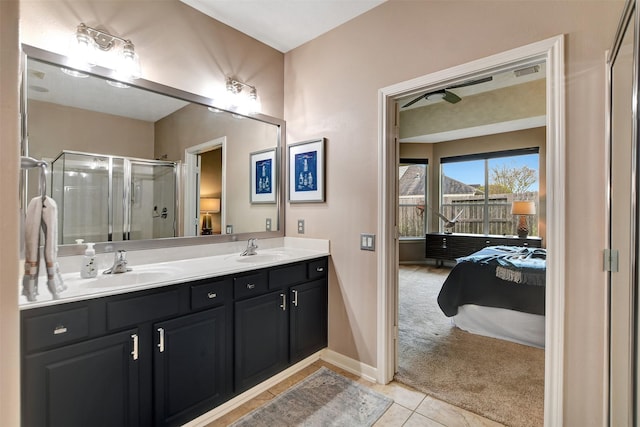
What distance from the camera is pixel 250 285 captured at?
1938 mm

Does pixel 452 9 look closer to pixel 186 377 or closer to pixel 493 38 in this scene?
pixel 493 38

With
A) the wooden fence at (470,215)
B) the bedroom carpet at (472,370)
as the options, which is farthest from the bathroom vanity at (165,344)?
A: the wooden fence at (470,215)

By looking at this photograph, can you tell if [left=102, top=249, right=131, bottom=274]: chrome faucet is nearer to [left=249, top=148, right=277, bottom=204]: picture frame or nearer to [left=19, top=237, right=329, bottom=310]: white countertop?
[left=19, top=237, right=329, bottom=310]: white countertop

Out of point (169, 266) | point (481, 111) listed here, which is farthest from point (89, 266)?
point (481, 111)

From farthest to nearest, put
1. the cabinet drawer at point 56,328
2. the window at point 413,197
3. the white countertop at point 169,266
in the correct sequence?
the window at point 413,197 < the white countertop at point 169,266 < the cabinet drawer at point 56,328

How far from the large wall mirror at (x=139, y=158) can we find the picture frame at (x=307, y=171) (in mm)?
203

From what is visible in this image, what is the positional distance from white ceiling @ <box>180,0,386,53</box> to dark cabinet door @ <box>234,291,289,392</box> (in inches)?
84.5

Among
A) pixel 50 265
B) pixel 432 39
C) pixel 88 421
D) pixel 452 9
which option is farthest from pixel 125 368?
pixel 452 9

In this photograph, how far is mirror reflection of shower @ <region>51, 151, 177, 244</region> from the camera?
1.68m

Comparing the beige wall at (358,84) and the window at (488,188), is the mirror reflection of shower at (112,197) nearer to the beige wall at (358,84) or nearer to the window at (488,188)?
the beige wall at (358,84)

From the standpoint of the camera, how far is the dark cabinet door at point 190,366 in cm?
153

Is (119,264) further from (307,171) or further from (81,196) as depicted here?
(307,171)

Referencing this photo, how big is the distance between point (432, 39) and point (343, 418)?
251cm

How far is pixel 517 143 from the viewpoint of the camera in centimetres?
561
